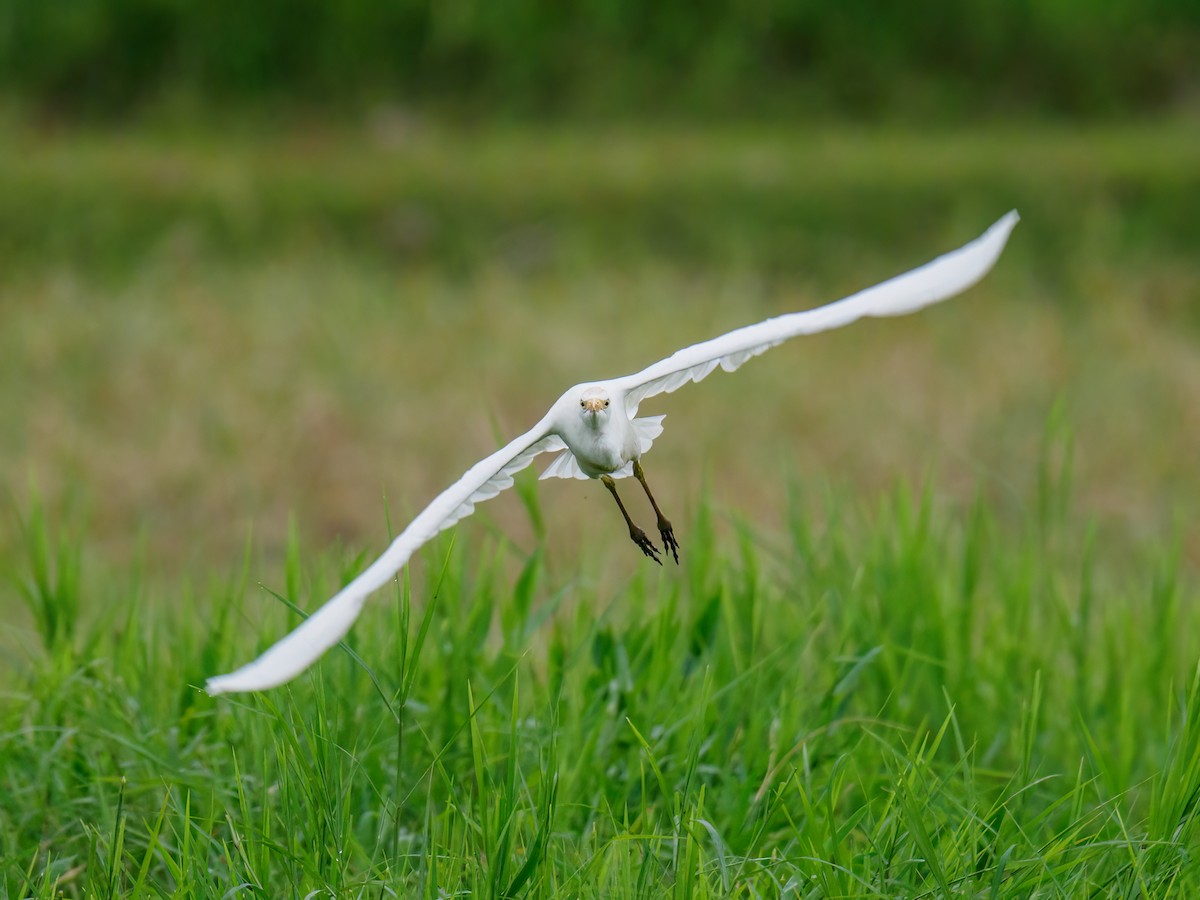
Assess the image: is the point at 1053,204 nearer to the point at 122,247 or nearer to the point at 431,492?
the point at 431,492

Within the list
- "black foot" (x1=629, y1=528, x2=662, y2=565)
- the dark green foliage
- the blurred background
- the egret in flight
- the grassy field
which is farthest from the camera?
the dark green foliage

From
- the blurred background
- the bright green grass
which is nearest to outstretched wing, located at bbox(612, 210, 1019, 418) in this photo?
the bright green grass

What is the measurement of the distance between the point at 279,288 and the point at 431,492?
6.63 ft

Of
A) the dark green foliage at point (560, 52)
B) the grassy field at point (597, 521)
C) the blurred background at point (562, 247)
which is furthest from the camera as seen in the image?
the dark green foliage at point (560, 52)

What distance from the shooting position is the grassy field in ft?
6.42

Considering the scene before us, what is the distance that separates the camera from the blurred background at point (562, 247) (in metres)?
5.52

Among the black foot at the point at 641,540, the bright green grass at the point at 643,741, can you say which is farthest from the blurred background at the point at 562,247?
the black foot at the point at 641,540

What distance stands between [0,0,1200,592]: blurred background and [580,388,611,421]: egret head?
2.88 metres

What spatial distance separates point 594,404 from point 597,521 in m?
3.61

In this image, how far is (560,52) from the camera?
8719 mm

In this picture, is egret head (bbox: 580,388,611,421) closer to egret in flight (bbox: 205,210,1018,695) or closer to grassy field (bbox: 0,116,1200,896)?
egret in flight (bbox: 205,210,1018,695)

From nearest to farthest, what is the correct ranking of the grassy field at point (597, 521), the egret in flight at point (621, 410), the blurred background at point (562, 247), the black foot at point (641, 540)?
1. the egret in flight at point (621, 410)
2. the black foot at point (641, 540)
3. the grassy field at point (597, 521)
4. the blurred background at point (562, 247)

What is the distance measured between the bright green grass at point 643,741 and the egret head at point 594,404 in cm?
28

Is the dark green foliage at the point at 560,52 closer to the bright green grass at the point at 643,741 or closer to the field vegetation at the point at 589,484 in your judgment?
the field vegetation at the point at 589,484
